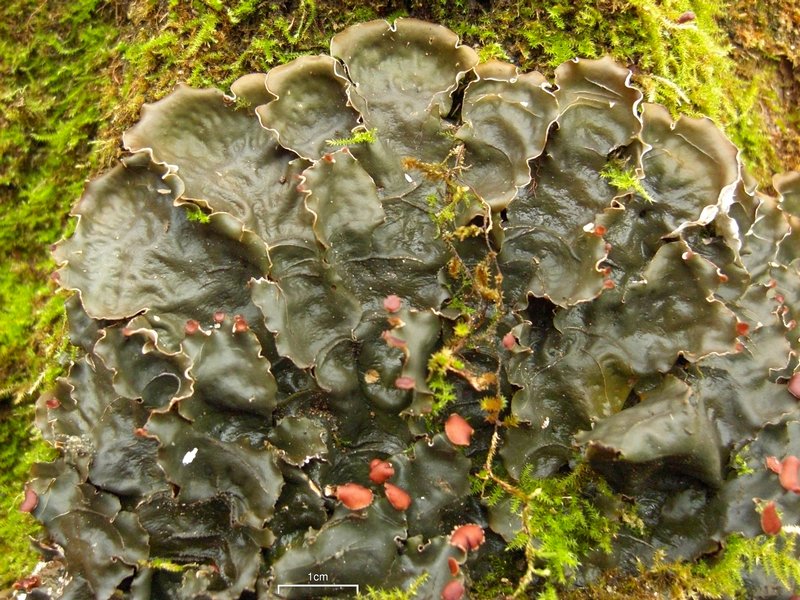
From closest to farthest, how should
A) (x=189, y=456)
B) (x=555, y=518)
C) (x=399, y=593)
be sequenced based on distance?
1. (x=399, y=593)
2. (x=189, y=456)
3. (x=555, y=518)

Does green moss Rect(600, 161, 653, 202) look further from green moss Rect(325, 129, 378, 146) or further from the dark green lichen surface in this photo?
green moss Rect(325, 129, 378, 146)

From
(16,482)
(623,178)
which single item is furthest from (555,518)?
(16,482)

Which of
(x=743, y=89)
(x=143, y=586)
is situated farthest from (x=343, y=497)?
(x=743, y=89)

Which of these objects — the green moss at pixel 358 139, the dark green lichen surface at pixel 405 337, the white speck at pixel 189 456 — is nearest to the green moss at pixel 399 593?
the dark green lichen surface at pixel 405 337

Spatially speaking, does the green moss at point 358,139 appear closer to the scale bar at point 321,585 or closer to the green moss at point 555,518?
the green moss at point 555,518

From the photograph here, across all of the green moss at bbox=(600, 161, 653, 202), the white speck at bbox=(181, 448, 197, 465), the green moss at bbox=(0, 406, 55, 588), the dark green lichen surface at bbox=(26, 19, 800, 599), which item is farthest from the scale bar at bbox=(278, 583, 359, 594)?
the green moss at bbox=(600, 161, 653, 202)

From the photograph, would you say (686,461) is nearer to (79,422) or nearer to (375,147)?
(375,147)

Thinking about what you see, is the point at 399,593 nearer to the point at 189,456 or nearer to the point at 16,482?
the point at 189,456
